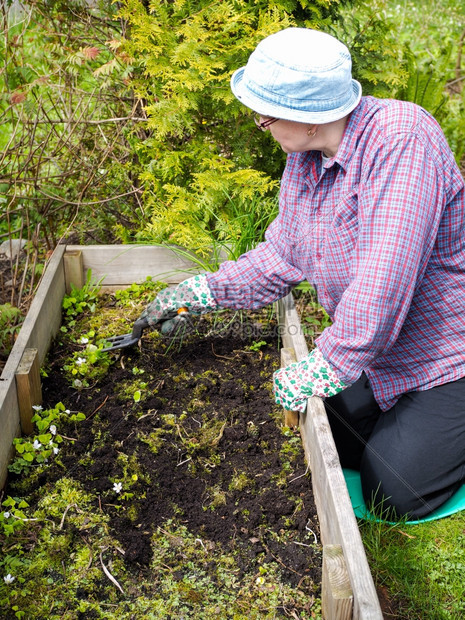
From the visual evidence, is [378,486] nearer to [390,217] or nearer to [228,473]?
[228,473]

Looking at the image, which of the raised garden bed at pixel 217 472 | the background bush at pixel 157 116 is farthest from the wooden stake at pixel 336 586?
the background bush at pixel 157 116

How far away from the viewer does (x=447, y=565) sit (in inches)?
88.0

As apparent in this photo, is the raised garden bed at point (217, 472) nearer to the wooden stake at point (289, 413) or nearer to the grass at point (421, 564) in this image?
the wooden stake at point (289, 413)

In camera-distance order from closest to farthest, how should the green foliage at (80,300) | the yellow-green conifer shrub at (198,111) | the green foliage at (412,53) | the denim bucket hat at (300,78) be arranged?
the denim bucket hat at (300,78) < the yellow-green conifer shrub at (198,111) < the green foliage at (80,300) < the green foliage at (412,53)

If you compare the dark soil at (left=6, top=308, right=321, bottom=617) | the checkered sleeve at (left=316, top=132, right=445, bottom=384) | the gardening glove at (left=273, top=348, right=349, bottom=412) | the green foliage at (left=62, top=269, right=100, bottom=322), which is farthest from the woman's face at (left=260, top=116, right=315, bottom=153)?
the green foliage at (left=62, top=269, right=100, bottom=322)

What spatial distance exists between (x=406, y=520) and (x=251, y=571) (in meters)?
0.68

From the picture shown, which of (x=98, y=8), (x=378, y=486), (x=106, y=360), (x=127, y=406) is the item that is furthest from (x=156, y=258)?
(x=378, y=486)

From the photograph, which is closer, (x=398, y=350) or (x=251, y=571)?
(x=251, y=571)

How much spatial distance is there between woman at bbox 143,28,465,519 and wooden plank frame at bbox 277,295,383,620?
5.7 inches

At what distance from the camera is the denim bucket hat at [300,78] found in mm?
1908

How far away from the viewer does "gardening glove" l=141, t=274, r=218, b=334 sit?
8.94 ft

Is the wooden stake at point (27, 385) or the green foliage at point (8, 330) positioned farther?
the green foliage at point (8, 330)

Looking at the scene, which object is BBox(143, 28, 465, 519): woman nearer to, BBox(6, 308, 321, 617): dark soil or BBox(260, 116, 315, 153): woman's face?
BBox(260, 116, 315, 153): woman's face

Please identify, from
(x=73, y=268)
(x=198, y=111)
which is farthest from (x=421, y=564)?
(x=198, y=111)
